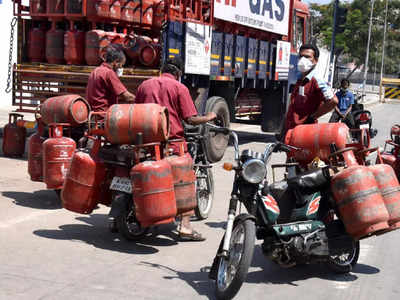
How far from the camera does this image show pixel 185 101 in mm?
6297

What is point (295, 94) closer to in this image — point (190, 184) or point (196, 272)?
point (190, 184)

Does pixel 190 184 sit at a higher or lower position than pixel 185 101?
lower

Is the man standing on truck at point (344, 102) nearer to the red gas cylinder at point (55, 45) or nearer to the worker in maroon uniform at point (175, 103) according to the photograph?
the red gas cylinder at point (55, 45)

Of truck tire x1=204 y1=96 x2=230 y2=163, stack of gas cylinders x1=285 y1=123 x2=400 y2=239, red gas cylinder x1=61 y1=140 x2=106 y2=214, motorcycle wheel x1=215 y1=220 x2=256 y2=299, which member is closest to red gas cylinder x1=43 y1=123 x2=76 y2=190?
red gas cylinder x1=61 y1=140 x2=106 y2=214

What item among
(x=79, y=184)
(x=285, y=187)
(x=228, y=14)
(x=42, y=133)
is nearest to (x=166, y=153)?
(x=79, y=184)

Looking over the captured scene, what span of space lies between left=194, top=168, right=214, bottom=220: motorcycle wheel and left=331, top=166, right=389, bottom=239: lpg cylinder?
2.42 metres

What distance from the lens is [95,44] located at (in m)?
10.8

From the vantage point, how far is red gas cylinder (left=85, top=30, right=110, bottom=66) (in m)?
10.8

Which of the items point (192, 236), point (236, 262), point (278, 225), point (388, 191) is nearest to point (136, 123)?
point (192, 236)

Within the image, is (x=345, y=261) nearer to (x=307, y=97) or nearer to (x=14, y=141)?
(x=307, y=97)

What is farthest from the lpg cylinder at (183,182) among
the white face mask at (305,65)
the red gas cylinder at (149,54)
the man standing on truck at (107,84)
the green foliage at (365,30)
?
the green foliage at (365,30)

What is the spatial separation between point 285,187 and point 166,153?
1.24m

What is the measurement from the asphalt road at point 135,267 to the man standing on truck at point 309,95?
4.62 feet

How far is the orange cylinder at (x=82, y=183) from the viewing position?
19.6 feet
